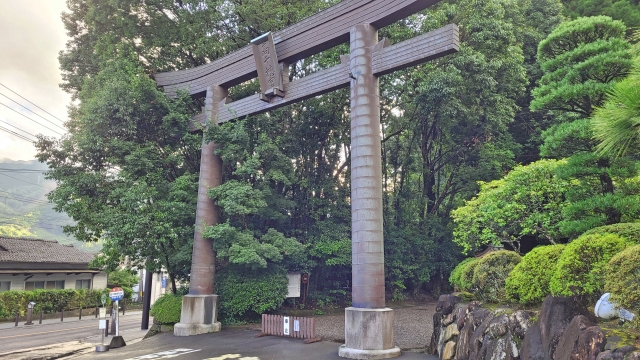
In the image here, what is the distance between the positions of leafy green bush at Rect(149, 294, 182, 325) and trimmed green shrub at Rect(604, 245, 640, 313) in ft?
45.2

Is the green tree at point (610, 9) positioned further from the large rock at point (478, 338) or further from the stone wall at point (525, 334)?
the large rock at point (478, 338)

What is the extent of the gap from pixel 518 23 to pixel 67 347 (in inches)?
971

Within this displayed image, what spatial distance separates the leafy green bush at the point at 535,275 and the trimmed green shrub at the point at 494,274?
1.28m

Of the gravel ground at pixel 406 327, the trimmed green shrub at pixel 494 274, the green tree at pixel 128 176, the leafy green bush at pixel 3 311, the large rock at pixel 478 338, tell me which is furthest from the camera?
the leafy green bush at pixel 3 311

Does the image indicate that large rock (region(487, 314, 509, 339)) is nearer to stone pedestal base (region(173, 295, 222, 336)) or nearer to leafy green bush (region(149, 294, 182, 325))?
stone pedestal base (region(173, 295, 222, 336))

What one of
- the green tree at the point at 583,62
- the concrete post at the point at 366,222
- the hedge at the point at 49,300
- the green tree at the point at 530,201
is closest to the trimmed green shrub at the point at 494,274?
the green tree at the point at 530,201

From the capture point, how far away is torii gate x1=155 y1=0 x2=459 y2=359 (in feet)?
32.9

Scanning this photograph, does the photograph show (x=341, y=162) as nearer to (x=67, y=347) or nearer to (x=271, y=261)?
(x=271, y=261)

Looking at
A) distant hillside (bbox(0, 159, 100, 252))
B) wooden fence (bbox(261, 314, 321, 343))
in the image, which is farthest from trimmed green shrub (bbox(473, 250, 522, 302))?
distant hillside (bbox(0, 159, 100, 252))

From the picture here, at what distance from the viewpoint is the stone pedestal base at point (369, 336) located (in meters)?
9.59

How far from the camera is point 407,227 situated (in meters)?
22.6

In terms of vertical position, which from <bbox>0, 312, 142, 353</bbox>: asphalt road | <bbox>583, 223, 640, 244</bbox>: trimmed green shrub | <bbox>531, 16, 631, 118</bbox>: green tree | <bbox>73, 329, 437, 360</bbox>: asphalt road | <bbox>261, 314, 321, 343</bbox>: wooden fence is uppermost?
<bbox>531, 16, 631, 118</bbox>: green tree

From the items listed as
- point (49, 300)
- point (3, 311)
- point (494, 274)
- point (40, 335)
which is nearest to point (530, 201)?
point (494, 274)

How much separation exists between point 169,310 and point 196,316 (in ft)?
5.56
